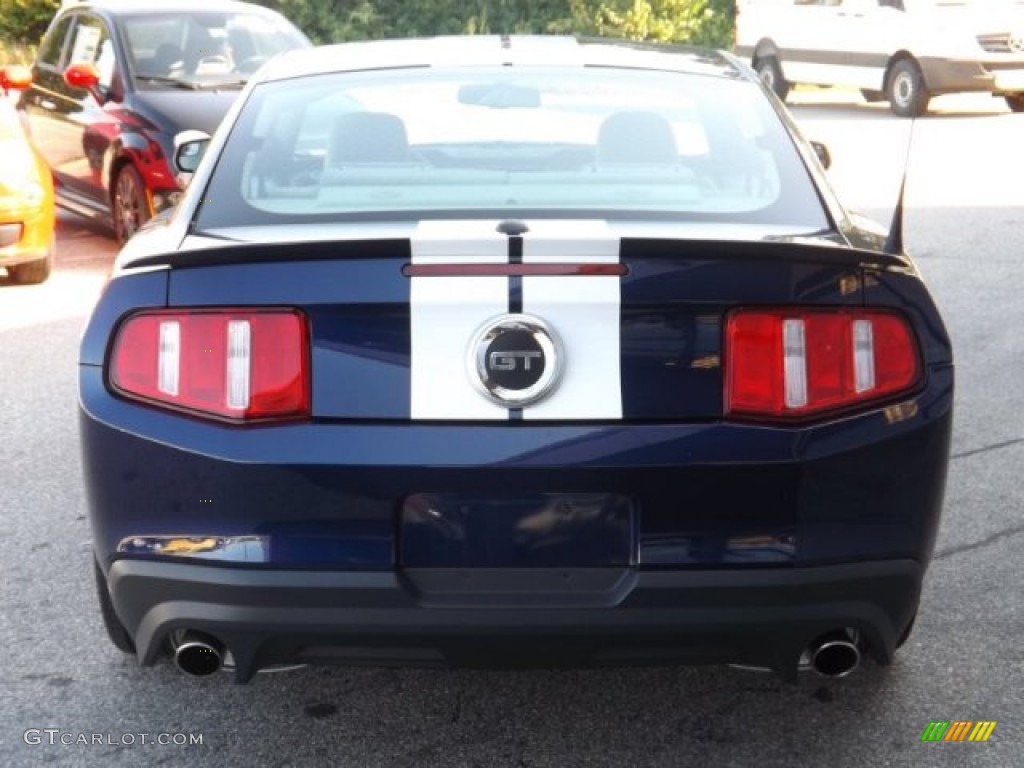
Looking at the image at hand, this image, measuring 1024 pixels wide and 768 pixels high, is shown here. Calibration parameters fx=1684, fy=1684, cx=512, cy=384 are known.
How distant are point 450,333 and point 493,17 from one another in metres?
22.7

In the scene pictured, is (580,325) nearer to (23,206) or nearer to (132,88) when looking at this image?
(23,206)

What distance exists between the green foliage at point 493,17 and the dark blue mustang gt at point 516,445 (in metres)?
21.2

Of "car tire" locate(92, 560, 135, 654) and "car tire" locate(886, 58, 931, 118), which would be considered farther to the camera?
"car tire" locate(886, 58, 931, 118)

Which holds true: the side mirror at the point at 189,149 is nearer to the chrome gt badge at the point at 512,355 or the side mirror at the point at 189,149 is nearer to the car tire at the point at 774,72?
the chrome gt badge at the point at 512,355

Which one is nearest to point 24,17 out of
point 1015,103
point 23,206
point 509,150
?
point 1015,103

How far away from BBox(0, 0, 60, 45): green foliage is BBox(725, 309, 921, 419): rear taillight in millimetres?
24795

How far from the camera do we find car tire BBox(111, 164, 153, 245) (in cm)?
992

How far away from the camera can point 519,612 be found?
3059 millimetres

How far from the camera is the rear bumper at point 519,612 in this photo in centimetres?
306

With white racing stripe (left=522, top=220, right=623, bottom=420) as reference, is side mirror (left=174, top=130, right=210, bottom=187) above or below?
below

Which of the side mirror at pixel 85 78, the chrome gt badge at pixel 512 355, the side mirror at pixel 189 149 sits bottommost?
the side mirror at pixel 85 78

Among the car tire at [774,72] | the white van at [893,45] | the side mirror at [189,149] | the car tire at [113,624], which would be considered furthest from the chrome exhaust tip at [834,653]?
the car tire at [774,72]

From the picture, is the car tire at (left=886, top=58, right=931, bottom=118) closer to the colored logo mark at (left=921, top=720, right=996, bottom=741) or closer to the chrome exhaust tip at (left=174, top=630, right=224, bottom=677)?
the colored logo mark at (left=921, top=720, right=996, bottom=741)

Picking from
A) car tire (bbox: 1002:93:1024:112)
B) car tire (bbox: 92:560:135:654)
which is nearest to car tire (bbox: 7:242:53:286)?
car tire (bbox: 92:560:135:654)
